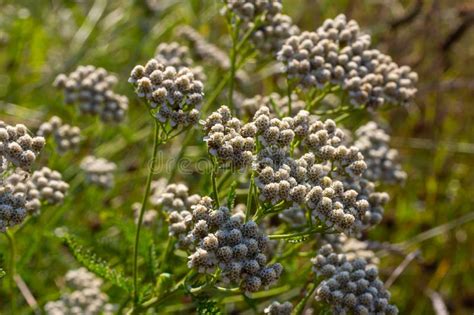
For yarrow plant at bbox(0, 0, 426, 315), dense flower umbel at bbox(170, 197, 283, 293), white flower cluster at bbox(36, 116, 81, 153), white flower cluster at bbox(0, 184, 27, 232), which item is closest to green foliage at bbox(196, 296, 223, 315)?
yarrow plant at bbox(0, 0, 426, 315)

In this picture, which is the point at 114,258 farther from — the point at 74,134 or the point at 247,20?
the point at 247,20

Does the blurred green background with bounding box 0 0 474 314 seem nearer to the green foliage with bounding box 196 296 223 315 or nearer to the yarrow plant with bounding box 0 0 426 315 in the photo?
the yarrow plant with bounding box 0 0 426 315

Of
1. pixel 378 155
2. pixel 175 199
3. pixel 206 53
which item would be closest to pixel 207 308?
pixel 175 199

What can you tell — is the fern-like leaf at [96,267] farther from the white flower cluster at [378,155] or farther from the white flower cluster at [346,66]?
the white flower cluster at [378,155]

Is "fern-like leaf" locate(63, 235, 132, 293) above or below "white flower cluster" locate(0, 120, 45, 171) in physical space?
below

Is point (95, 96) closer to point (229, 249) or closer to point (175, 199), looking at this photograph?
point (175, 199)

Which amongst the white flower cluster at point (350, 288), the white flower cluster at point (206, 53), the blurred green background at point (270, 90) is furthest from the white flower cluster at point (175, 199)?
the white flower cluster at point (206, 53)

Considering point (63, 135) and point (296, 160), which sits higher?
point (63, 135)
